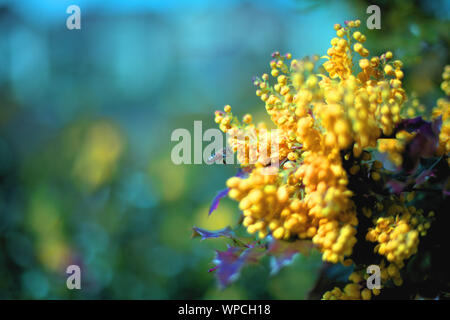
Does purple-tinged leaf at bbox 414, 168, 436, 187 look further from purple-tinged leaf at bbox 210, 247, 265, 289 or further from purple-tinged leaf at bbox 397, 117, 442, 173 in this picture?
purple-tinged leaf at bbox 210, 247, 265, 289

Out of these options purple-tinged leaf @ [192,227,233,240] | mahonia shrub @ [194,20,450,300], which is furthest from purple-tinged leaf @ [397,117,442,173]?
purple-tinged leaf @ [192,227,233,240]

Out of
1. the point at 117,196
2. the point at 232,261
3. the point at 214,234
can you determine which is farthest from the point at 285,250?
the point at 117,196

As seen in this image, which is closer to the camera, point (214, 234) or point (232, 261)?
point (232, 261)

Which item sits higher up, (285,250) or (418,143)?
(418,143)

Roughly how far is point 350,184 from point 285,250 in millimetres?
148

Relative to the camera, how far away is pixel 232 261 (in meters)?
0.58

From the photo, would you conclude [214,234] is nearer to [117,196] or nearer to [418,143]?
[418,143]

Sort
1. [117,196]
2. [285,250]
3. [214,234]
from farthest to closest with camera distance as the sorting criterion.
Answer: [117,196] → [214,234] → [285,250]

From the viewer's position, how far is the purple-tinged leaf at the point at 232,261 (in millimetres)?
520

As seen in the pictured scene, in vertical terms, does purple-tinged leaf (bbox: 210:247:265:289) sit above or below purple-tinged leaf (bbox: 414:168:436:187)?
below

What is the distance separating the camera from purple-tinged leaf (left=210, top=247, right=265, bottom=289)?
520 mm

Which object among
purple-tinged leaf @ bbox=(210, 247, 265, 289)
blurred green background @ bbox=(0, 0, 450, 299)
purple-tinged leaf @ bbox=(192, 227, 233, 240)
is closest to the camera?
purple-tinged leaf @ bbox=(210, 247, 265, 289)
